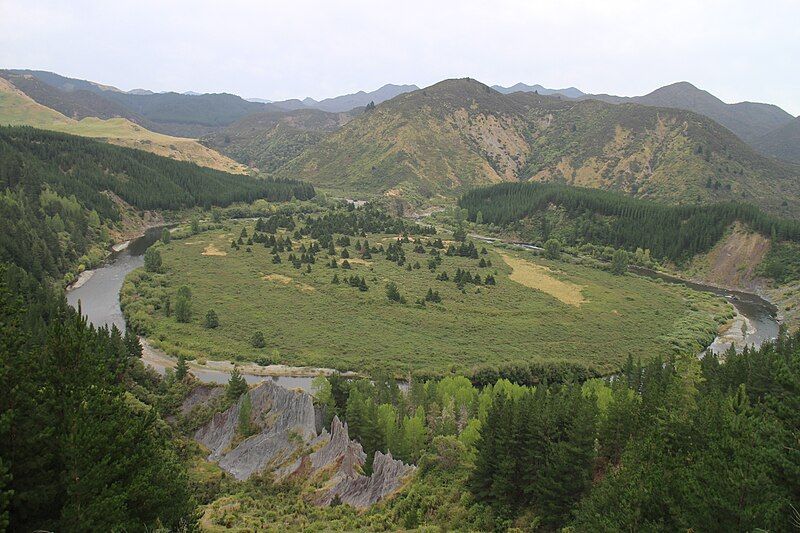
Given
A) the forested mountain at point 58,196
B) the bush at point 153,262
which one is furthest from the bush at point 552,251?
the forested mountain at point 58,196

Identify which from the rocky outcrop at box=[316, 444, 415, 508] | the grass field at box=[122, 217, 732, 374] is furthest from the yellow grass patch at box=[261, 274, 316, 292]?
the rocky outcrop at box=[316, 444, 415, 508]

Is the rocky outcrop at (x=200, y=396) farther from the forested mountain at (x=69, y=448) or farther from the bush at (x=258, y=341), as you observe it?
the forested mountain at (x=69, y=448)

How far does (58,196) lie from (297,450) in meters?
139

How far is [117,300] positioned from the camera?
100m

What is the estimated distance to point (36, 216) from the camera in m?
133

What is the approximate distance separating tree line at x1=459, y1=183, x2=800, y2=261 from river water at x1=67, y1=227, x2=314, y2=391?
12115 centimetres

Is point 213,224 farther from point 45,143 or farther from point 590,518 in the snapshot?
point 590,518

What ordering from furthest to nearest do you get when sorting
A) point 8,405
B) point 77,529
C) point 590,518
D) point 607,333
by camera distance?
point 607,333 → point 590,518 → point 8,405 → point 77,529

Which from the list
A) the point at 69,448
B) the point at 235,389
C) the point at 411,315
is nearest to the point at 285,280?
the point at 411,315

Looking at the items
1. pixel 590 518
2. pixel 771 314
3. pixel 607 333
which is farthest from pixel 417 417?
pixel 771 314

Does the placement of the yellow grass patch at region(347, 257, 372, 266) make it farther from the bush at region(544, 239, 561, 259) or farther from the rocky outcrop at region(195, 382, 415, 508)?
the rocky outcrop at region(195, 382, 415, 508)

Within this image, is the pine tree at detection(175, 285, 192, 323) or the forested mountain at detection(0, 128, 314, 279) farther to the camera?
the forested mountain at detection(0, 128, 314, 279)

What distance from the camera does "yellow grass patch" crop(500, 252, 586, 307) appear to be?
358 ft

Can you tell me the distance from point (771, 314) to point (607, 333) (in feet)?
152
